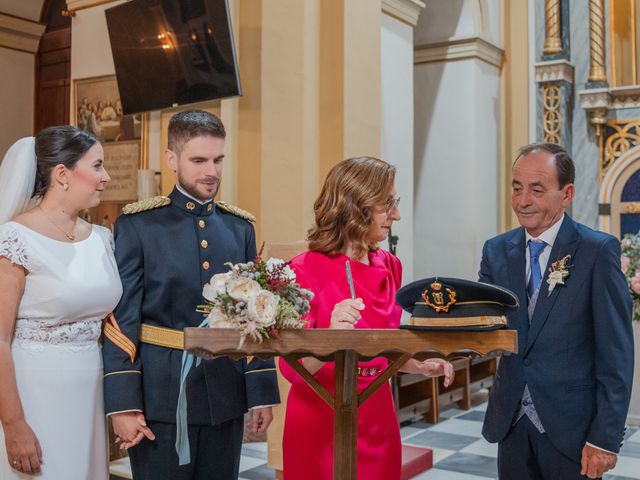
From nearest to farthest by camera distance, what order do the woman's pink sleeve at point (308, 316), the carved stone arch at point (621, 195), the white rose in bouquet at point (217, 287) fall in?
the white rose in bouquet at point (217, 287) → the woman's pink sleeve at point (308, 316) → the carved stone arch at point (621, 195)

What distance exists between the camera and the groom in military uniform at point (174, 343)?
2369 millimetres

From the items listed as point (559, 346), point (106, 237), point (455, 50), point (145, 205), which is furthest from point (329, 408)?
point (455, 50)

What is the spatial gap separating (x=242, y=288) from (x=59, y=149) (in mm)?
1106

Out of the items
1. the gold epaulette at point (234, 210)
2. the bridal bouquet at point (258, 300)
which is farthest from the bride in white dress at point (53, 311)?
the bridal bouquet at point (258, 300)

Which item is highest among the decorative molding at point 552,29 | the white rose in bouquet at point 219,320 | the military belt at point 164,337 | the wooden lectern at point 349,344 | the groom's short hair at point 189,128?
the decorative molding at point 552,29

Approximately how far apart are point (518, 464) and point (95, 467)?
1349 mm

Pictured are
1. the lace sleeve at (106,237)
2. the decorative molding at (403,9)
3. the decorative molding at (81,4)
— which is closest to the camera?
the lace sleeve at (106,237)

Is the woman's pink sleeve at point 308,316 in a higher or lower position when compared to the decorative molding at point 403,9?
lower

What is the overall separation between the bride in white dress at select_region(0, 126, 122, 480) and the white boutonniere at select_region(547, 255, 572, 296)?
132 cm

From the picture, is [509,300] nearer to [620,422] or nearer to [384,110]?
[620,422]

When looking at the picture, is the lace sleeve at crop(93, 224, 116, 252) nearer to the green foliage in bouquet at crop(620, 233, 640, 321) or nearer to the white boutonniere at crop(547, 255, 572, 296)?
the white boutonniere at crop(547, 255, 572, 296)

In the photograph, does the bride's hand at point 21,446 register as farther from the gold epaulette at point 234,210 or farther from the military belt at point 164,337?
the gold epaulette at point 234,210

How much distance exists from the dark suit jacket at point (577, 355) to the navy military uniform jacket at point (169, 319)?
0.77 m

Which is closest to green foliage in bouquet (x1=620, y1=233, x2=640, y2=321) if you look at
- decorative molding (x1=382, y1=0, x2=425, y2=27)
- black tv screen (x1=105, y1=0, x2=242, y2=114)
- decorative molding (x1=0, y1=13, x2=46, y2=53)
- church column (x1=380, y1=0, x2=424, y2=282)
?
church column (x1=380, y1=0, x2=424, y2=282)
